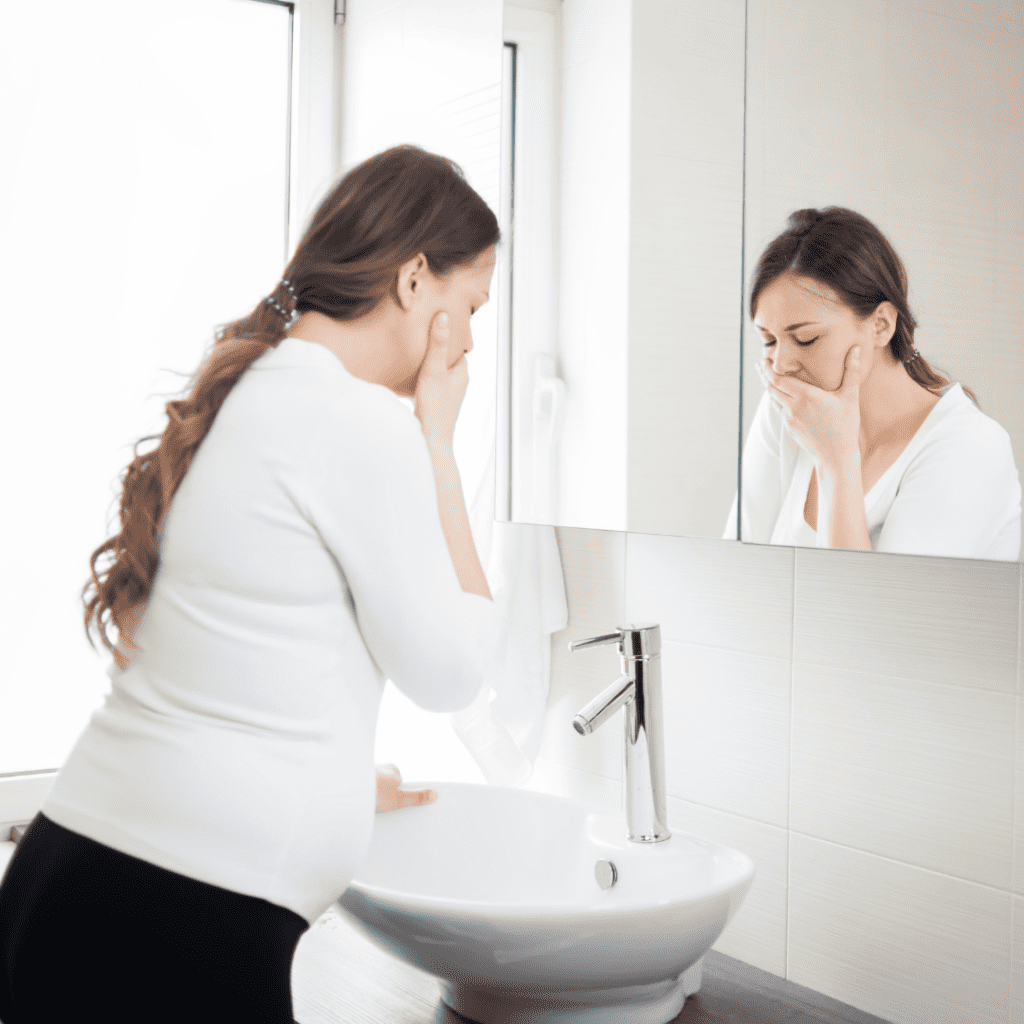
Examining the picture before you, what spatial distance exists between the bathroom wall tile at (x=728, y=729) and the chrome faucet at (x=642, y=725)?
14 cm

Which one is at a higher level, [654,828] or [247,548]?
[247,548]

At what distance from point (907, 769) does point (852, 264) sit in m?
0.55

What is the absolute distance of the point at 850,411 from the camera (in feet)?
3.17

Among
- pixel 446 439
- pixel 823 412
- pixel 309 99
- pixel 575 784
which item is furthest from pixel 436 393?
pixel 309 99

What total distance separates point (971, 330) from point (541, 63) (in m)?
0.73

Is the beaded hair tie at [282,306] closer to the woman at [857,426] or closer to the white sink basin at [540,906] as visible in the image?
the woman at [857,426]

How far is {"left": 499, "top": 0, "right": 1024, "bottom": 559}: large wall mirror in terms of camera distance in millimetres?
859

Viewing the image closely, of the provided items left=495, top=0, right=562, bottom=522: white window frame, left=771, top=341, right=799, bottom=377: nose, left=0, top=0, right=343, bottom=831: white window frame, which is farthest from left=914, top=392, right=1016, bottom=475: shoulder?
left=0, top=0, right=343, bottom=831: white window frame

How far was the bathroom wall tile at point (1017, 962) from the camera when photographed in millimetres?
1070

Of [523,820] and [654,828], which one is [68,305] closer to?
[523,820]

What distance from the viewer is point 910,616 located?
1.16 m

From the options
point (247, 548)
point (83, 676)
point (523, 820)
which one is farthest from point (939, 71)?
point (83, 676)

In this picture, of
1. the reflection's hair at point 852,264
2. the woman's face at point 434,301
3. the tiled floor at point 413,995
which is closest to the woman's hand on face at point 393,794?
the tiled floor at point 413,995

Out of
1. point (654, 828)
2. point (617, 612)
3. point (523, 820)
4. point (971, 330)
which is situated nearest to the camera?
point (971, 330)
